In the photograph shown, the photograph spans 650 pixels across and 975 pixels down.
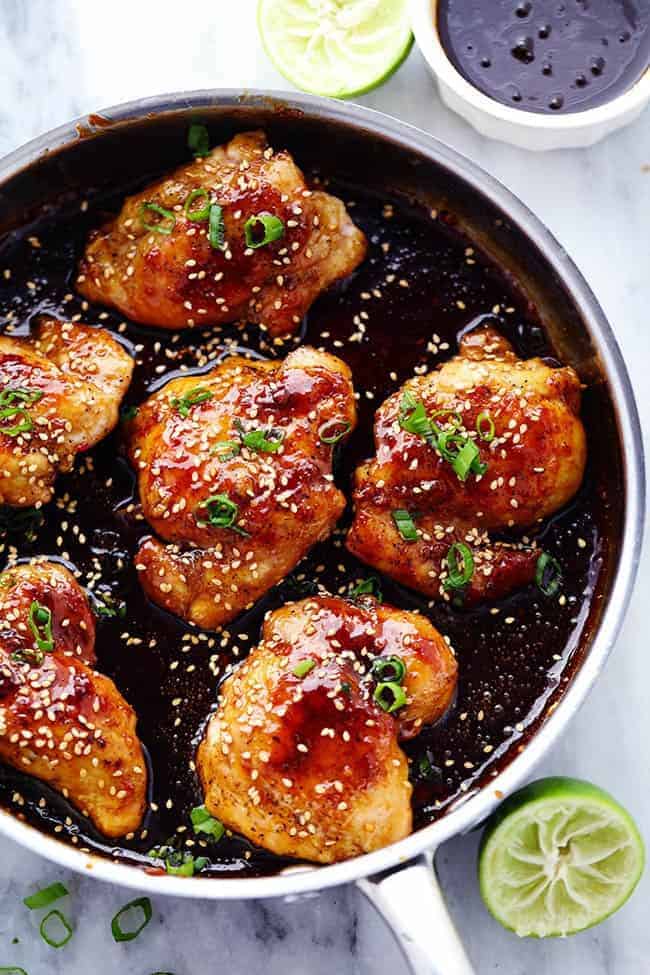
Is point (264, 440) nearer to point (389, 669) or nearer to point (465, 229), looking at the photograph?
point (389, 669)

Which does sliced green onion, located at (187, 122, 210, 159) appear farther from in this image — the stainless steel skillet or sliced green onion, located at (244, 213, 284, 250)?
sliced green onion, located at (244, 213, 284, 250)

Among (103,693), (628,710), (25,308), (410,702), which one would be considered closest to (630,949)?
(628,710)

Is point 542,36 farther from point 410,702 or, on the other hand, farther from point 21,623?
point 21,623

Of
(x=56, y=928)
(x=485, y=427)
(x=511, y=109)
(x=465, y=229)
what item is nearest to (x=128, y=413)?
(x=485, y=427)

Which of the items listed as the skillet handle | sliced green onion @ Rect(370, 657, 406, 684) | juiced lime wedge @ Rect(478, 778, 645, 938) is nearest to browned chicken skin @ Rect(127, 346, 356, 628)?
sliced green onion @ Rect(370, 657, 406, 684)

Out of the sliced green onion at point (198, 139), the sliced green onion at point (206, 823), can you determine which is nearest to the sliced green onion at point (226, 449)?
the sliced green onion at point (198, 139)

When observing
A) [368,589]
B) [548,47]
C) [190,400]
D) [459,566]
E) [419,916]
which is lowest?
[419,916]
